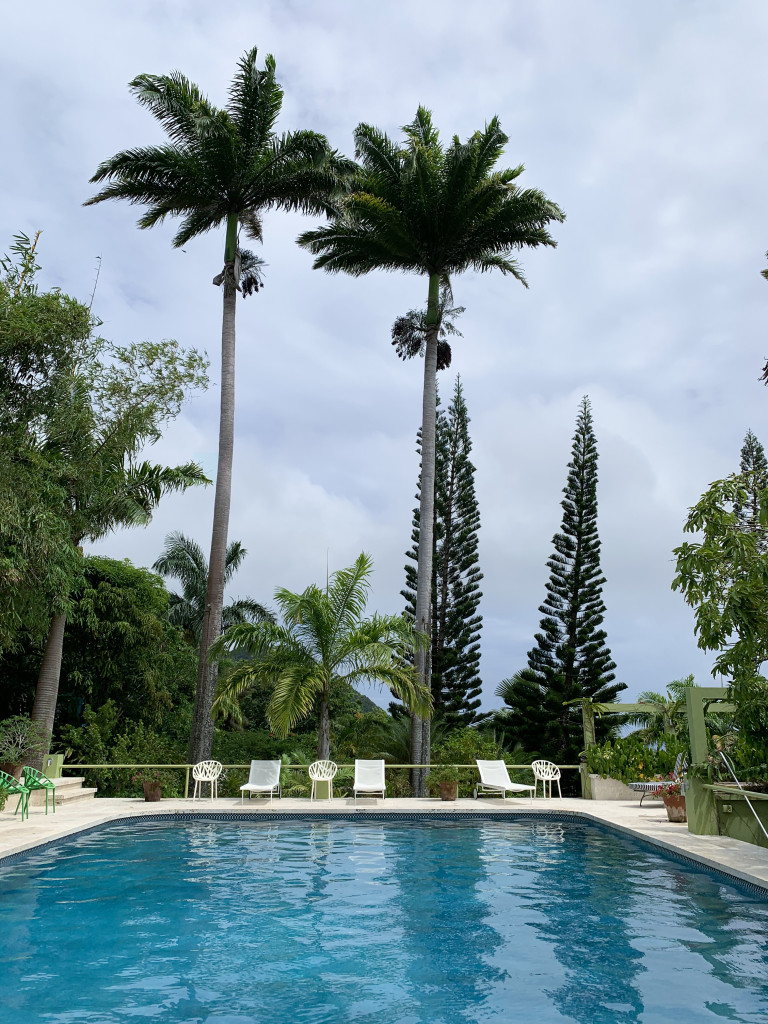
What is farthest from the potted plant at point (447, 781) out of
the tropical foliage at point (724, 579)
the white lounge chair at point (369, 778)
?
the tropical foliage at point (724, 579)

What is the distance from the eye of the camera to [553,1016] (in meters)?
3.46

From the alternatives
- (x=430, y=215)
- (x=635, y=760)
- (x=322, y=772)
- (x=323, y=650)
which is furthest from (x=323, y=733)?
(x=430, y=215)

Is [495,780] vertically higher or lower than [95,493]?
lower

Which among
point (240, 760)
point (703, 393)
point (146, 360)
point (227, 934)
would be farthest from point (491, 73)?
point (240, 760)

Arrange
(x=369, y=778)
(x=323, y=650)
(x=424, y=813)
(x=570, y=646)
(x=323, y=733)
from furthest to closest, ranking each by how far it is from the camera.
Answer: (x=570, y=646) < (x=323, y=650) < (x=323, y=733) < (x=369, y=778) < (x=424, y=813)

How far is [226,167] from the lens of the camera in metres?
13.6

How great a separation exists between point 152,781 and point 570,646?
42.7 ft

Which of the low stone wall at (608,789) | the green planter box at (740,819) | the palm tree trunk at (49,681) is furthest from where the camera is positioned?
the low stone wall at (608,789)

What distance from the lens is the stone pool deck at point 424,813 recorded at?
6645mm

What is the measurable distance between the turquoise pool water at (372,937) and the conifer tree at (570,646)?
13.0 m

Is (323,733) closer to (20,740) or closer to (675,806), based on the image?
(20,740)

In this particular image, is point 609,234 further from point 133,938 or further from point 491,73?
point 133,938

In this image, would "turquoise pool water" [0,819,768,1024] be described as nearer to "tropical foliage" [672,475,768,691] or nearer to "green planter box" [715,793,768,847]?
"green planter box" [715,793,768,847]

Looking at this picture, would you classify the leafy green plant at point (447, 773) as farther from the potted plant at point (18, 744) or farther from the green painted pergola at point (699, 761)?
the potted plant at point (18, 744)
